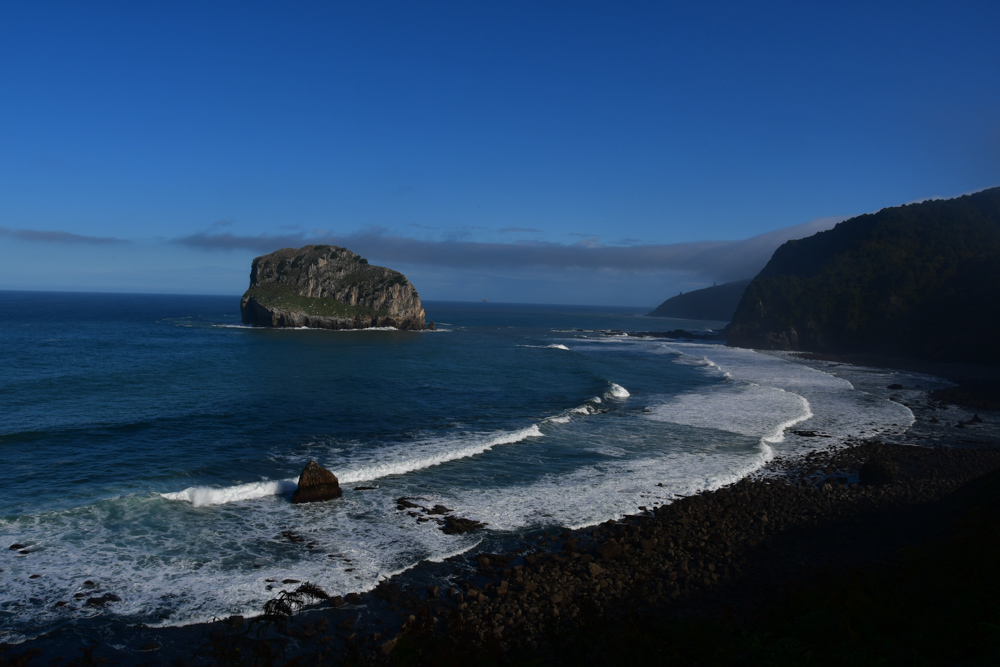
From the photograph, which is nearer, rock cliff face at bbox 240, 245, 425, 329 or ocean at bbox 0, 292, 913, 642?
ocean at bbox 0, 292, 913, 642

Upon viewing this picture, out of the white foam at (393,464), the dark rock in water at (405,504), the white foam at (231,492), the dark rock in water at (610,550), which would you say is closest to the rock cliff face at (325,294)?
the white foam at (393,464)

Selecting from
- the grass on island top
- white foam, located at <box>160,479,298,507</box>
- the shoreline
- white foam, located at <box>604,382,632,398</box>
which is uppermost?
the grass on island top

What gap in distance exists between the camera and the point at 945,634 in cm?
641

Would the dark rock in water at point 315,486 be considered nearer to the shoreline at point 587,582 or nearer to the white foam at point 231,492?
the white foam at point 231,492

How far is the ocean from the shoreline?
2.51 feet

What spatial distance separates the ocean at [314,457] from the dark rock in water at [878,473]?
3756 millimetres

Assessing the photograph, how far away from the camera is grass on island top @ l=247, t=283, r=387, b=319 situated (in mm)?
93000

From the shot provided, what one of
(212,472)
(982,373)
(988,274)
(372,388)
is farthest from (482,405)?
(988,274)

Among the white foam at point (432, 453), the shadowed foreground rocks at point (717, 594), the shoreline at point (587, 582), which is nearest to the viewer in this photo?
the shadowed foreground rocks at point (717, 594)

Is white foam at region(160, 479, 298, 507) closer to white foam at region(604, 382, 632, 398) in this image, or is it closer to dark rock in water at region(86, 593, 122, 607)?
dark rock in water at region(86, 593, 122, 607)

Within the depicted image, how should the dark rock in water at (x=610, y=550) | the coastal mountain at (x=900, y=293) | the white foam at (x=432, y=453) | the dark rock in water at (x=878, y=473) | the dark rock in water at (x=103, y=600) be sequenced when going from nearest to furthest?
the dark rock in water at (x=103, y=600) → the dark rock in water at (x=610, y=550) → the dark rock in water at (x=878, y=473) → the white foam at (x=432, y=453) → the coastal mountain at (x=900, y=293)

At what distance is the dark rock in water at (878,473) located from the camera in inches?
764

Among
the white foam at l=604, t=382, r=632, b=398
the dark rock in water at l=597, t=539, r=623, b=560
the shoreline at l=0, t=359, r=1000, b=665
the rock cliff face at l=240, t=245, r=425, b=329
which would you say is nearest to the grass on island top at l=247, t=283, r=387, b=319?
the rock cliff face at l=240, t=245, r=425, b=329

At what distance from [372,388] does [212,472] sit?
1926 centimetres
